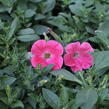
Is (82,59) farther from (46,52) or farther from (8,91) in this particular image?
(8,91)

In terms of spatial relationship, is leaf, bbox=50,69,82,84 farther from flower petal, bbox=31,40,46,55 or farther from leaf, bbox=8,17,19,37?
leaf, bbox=8,17,19,37

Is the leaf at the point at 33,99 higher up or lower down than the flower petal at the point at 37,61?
lower down

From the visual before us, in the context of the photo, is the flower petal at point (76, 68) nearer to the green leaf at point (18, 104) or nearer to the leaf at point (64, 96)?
the leaf at point (64, 96)

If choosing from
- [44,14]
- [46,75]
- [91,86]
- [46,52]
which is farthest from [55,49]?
[44,14]

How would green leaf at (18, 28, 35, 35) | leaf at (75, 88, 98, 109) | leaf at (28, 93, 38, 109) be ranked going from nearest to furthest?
leaf at (75, 88, 98, 109) < leaf at (28, 93, 38, 109) < green leaf at (18, 28, 35, 35)

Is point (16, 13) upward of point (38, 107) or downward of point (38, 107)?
upward

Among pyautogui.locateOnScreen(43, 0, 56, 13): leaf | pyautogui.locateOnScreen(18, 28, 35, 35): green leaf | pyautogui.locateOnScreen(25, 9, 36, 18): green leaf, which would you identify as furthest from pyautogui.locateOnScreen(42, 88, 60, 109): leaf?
pyautogui.locateOnScreen(43, 0, 56, 13): leaf

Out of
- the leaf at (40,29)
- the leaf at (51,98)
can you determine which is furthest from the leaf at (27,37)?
the leaf at (51,98)
